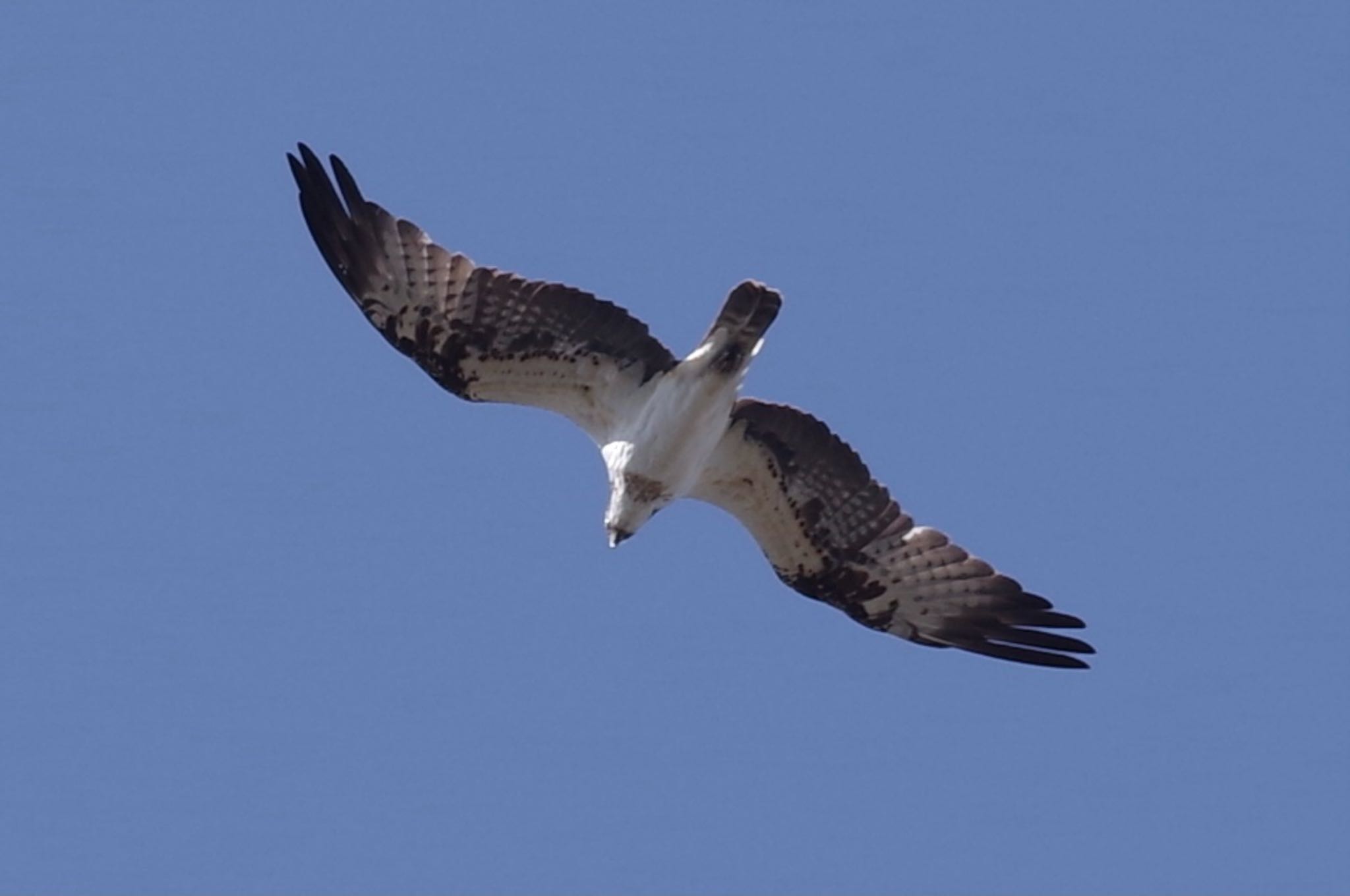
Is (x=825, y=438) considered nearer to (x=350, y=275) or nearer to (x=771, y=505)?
(x=771, y=505)

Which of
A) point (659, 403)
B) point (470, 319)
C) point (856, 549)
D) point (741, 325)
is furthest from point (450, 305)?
point (856, 549)

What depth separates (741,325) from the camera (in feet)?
45.4

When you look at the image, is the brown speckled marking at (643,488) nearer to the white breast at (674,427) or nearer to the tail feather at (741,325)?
the white breast at (674,427)

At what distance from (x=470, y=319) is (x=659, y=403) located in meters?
1.14

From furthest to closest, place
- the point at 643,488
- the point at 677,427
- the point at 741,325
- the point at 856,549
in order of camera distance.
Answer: the point at 856,549 → the point at 643,488 → the point at 677,427 → the point at 741,325

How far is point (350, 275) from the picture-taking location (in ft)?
46.9

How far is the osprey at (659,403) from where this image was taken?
14031 millimetres

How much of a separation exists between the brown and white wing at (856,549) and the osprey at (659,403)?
0.01m

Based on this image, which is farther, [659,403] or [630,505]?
[630,505]

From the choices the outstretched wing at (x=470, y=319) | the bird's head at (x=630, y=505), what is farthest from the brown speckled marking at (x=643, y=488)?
the outstretched wing at (x=470, y=319)

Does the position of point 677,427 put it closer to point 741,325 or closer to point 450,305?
point 741,325

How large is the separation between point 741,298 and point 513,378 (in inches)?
56.3

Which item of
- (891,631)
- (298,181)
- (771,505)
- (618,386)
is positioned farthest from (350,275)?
(891,631)

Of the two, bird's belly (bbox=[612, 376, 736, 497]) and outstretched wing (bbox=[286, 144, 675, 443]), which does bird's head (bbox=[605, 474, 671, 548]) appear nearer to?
bird's belly (bbox=[612, 376, 736, 497])
